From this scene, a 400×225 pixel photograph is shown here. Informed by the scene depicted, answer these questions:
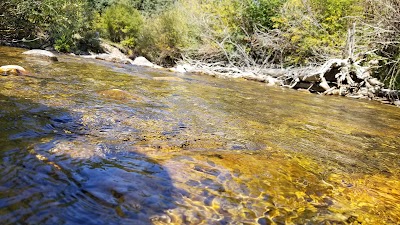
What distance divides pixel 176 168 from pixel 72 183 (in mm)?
746

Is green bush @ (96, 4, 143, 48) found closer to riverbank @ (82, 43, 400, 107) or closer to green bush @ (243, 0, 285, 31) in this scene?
green bush @ (243, 0, 285, 31)

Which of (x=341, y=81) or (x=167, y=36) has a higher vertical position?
(x=167, y=36)

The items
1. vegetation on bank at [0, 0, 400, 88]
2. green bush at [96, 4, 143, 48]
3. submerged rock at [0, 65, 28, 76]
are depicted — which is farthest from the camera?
green bush at [96, 4, 143, 48]

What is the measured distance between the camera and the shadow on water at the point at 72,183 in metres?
1.53

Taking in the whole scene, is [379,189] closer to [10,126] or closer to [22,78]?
[10,126]

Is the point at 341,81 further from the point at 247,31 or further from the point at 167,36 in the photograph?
the point at 167,36

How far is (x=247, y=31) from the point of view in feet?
59.0

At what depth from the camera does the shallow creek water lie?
1696 millimetres

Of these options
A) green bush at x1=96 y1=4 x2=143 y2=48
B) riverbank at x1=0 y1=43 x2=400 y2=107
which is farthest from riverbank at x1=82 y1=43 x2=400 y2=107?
green bush at x1=96 y1=4 x2=143 y2=48

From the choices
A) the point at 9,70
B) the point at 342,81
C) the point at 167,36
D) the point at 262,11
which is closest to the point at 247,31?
the point at 262,11

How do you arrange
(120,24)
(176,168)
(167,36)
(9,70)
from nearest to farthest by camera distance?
(176,168)
(9,70)
(167,36)
(120,24)

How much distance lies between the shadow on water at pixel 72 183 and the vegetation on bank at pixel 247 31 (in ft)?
28.8

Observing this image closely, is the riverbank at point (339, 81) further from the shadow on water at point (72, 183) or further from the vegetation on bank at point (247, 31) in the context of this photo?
the shadow on water at point (72, 183)

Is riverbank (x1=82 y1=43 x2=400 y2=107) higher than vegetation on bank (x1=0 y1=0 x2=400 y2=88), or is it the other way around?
vegetation on bank (x1=0 y1=0 x2=400 y2=88)
